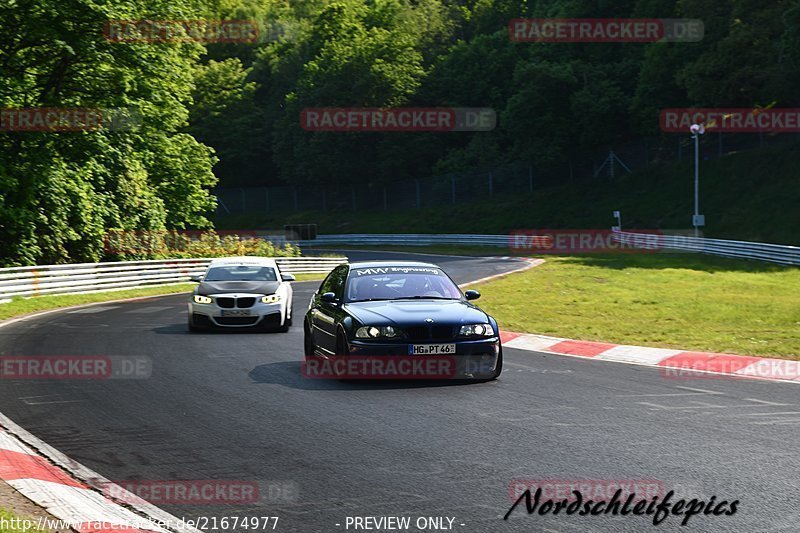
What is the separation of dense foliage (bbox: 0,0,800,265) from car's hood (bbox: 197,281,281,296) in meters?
13.9

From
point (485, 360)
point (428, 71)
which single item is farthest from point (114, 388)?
point (428, 71)

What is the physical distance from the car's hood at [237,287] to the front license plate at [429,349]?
7720 millimetres

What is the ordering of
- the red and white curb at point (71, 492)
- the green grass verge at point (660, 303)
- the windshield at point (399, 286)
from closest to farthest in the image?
the red and white curb at point (71, 492), the windshield at point (399, 286), the green grass verge at point (660, 303)

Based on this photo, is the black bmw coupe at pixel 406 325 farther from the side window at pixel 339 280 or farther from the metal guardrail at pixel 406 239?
the metal guardrail at pixel 406 239

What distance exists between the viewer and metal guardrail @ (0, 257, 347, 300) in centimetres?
2898

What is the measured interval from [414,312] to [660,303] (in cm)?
1522

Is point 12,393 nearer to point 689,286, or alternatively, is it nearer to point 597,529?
point 597,529

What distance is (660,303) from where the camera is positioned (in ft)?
85.0

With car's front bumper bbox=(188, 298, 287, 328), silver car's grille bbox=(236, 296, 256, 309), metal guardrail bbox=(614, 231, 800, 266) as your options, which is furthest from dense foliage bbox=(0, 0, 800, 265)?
silver car's grille bbox=(236, 296, 256, 309)

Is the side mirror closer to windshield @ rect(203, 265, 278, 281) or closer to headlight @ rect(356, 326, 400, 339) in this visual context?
headlight @ rect(356, 326, 400, 339)

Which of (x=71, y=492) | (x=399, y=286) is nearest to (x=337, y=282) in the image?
(x=399, y=286)

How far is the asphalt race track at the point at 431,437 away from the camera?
6.62 metres

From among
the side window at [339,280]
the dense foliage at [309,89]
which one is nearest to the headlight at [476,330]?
the side window at [339,280]

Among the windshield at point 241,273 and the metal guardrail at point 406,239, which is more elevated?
the windshield at point 241,273
